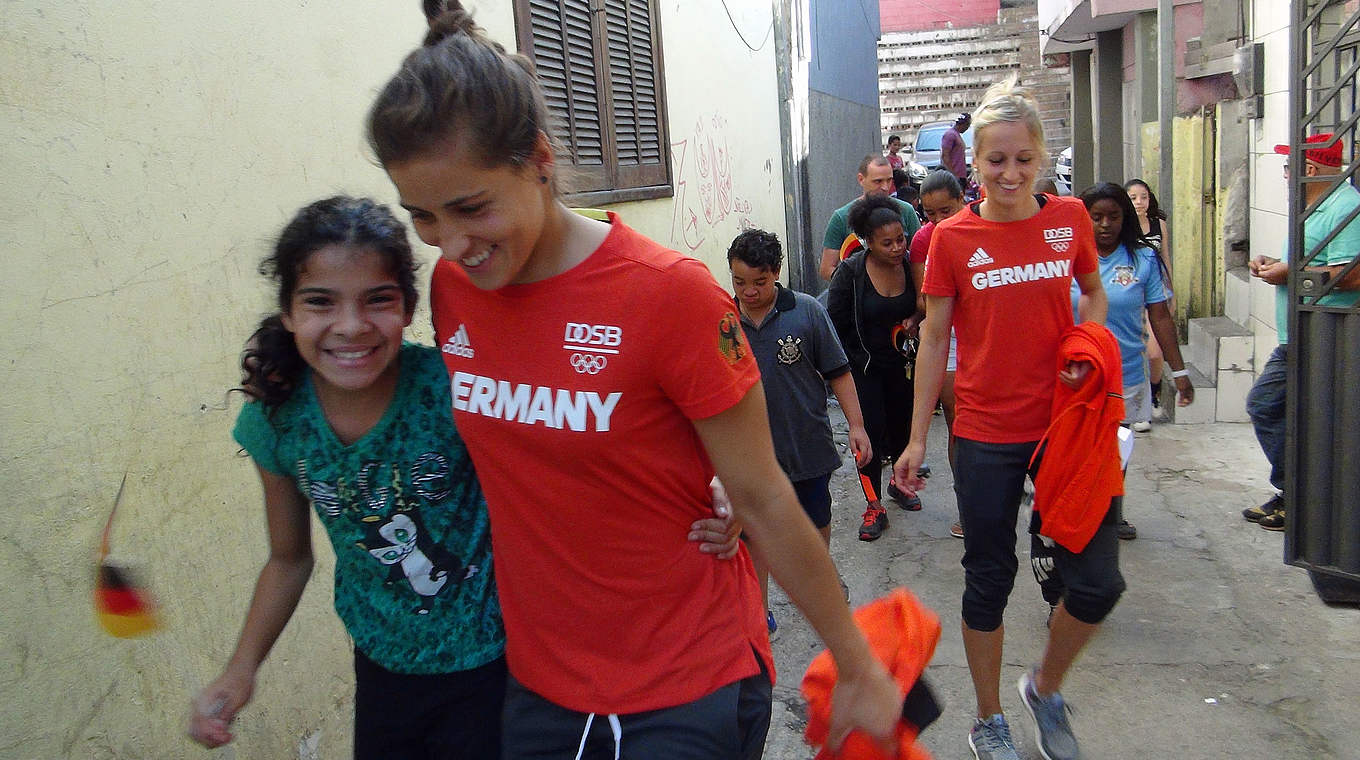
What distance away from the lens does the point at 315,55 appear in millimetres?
3445

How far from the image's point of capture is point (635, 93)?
645cm

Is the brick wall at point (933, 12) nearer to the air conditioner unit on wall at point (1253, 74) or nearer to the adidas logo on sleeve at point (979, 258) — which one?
the air conditioner unit on wall at point (1253, 74)

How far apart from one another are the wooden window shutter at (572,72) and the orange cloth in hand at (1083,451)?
2.73 m

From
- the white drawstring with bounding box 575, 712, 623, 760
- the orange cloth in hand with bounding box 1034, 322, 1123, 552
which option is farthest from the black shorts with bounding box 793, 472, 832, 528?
the white drawstring with bounding box 575, 712, 623, 760

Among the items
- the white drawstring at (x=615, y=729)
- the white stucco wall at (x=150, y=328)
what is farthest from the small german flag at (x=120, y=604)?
the white drawstring at (x=615, y=729)

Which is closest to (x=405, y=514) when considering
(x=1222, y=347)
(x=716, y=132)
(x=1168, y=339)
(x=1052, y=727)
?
(x=1052, y=727)

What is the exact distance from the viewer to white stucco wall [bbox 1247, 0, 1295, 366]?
269 inches

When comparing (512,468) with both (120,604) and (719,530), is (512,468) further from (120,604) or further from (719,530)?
(120,604)

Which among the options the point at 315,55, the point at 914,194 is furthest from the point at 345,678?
the point at 914,194

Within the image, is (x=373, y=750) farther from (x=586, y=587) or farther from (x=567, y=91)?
(x=567, y=91)

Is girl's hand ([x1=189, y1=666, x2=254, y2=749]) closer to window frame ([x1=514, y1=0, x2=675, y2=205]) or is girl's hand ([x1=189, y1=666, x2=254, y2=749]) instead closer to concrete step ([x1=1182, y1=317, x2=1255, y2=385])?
window frame ([x1=514, y1=0, x2=675, y2=205])

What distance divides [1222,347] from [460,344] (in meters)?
6.67

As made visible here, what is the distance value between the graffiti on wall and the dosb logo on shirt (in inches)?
148

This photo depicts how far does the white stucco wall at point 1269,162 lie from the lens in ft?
22.4
